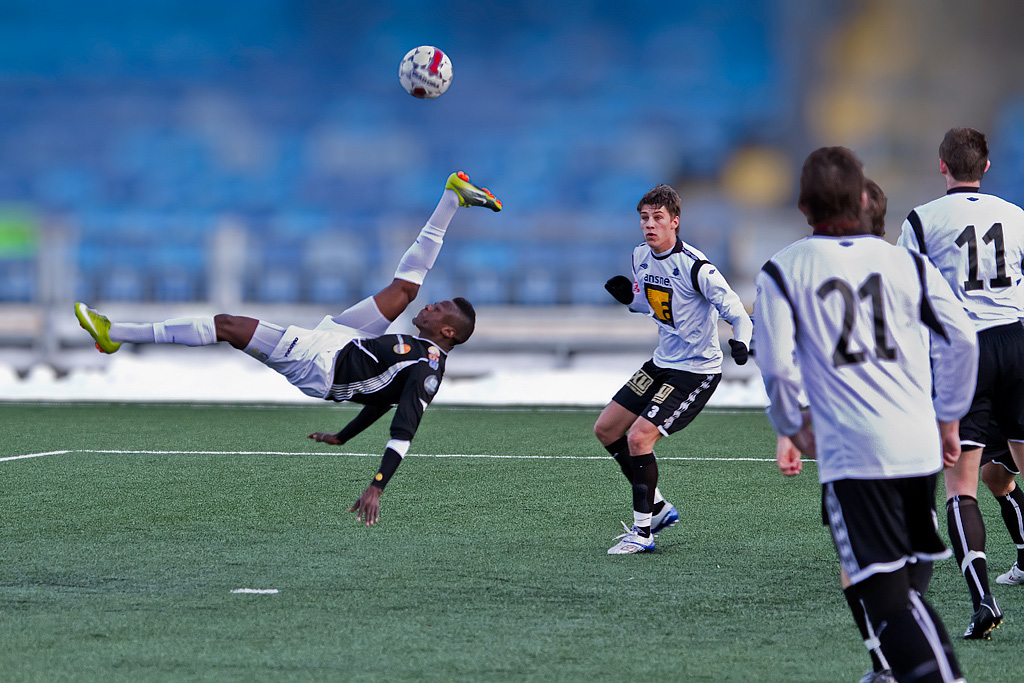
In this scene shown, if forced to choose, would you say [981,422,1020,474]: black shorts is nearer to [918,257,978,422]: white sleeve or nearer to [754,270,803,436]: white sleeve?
[918,257,978,422]: white sleeve

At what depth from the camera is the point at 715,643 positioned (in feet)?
15.5

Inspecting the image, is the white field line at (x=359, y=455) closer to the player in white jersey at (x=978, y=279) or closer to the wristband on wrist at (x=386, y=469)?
the wristband on wrist at (x=386, y=469)

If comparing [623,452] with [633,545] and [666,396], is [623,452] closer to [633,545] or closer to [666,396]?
[666,396]

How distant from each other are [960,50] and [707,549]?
49.1 ft

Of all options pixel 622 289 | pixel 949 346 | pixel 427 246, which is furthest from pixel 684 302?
pixel 949 346

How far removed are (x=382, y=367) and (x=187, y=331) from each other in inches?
37.2

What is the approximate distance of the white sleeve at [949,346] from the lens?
345 centimetres

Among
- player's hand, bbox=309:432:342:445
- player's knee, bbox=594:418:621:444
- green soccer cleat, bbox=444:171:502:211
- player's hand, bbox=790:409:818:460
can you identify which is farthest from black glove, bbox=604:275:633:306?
player's hand, bbox=790:409:818:460

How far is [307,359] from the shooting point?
631 cm

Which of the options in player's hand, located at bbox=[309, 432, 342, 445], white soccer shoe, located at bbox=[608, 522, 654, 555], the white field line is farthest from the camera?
the white field line

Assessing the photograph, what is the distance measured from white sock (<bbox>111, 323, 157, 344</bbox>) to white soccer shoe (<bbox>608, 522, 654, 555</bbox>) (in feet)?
8.21

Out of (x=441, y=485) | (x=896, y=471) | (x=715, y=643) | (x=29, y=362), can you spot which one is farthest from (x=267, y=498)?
(x=29, y=362)

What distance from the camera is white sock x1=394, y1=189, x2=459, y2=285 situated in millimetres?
6984

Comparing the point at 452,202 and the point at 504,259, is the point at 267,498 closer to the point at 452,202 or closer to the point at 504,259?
the point at 452,202
